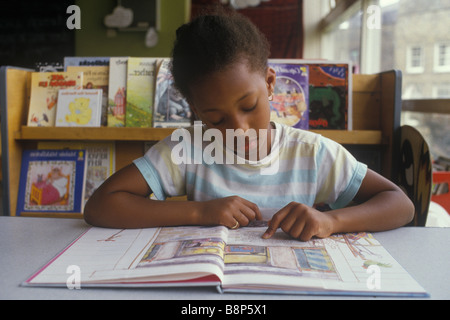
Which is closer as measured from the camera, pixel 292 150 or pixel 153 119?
pixel 292 150

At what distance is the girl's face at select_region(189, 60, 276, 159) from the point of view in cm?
82

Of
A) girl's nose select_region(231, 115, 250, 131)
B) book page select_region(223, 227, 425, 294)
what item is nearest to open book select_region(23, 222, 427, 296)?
book page select_region(223, 227, 425, 294)

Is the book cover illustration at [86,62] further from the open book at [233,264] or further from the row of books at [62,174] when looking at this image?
the open book at [233,264]

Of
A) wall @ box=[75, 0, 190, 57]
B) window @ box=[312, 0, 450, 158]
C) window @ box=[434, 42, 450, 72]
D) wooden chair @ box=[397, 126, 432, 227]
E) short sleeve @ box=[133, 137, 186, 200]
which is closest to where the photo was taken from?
short sleeve @ box=[133, 137, 186, 200]

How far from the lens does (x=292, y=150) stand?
1.04m

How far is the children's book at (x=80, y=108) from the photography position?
1.64 meters

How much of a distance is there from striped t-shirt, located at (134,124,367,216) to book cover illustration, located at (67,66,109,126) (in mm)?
734

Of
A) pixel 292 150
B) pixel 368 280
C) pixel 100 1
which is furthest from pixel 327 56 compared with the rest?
pixel 368 280

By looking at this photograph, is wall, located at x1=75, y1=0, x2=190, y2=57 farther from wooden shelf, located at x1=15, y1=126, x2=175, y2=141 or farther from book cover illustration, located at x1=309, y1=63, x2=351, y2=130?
book cover illustration, located at x1=309, y1=63, x2=351, y2=130

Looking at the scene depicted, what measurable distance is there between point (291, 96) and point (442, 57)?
1.17 meters
